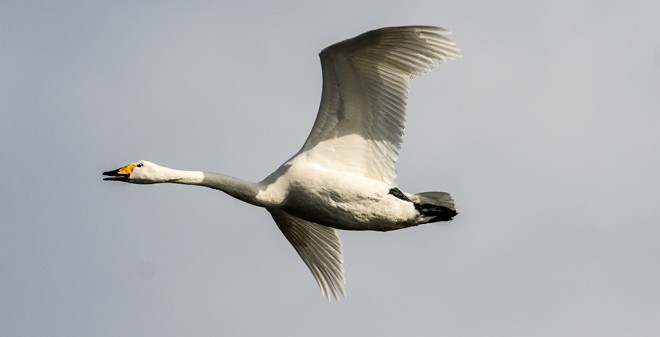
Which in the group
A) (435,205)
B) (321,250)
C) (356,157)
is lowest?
(321,250)

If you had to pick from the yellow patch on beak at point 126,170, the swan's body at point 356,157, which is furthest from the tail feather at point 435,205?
the yellow patch on beak at point 126,170

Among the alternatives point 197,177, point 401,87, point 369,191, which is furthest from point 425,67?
point 197,177

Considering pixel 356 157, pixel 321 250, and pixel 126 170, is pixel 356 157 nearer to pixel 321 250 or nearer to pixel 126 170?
pixel 321 250

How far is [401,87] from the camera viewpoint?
24.1 meters

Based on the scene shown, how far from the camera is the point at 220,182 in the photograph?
78.8 ft

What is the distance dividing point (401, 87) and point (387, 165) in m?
1.25

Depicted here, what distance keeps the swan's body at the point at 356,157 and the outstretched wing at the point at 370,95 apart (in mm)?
14

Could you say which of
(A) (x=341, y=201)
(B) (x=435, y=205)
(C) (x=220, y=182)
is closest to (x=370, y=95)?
(A) (x=341, y=201)

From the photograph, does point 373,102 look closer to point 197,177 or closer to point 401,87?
point 401,87

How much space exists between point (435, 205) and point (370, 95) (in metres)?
1.87

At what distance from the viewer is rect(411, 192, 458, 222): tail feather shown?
24.2 metres

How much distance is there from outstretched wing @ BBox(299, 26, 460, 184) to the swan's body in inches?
0.6

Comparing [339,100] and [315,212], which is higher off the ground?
[339,100]

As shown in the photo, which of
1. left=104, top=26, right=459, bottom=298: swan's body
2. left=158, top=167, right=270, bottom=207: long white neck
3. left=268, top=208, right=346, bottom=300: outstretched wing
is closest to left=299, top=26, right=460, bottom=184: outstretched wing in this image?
left=104, top=26, right=459, bottom=298: swan's body
